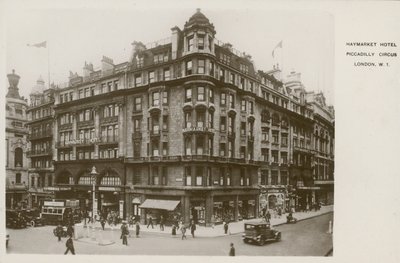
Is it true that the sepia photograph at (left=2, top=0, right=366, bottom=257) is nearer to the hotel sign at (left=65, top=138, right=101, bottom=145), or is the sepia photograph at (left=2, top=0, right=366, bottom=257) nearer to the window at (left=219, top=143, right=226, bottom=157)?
the hotel sign at (left=65, top=138, right=101, bottom=145)

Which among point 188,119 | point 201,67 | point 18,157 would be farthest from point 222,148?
point 18,157

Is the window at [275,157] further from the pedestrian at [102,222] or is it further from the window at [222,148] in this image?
the pedestrian at [102,222]

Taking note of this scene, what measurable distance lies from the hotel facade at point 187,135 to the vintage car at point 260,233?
775mm

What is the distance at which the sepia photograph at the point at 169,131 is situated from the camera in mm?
7637

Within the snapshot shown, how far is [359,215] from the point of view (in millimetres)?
7211

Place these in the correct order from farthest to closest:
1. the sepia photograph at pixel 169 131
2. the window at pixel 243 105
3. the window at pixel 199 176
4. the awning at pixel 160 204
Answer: the window at pixel 243 105 < the window at pixel 199 176 < the awning at pixel 160 204 < the sepia photograph at pixel 169 131

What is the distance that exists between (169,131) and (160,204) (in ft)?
5.70

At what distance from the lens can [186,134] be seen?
8.42m

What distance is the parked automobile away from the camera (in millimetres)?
7844

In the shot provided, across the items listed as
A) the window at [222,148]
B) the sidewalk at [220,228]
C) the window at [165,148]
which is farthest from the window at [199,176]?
the sidewalk at [220,228]

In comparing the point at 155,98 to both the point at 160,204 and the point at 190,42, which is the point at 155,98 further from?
the point at 160,204

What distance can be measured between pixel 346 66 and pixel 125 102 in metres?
5.07

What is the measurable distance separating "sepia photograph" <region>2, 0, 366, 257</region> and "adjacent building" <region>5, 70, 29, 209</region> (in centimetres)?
3

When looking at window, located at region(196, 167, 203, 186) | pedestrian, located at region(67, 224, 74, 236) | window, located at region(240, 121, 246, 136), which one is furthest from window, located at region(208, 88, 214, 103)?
pedestrian, located at region(67, 224, 74, 236)
